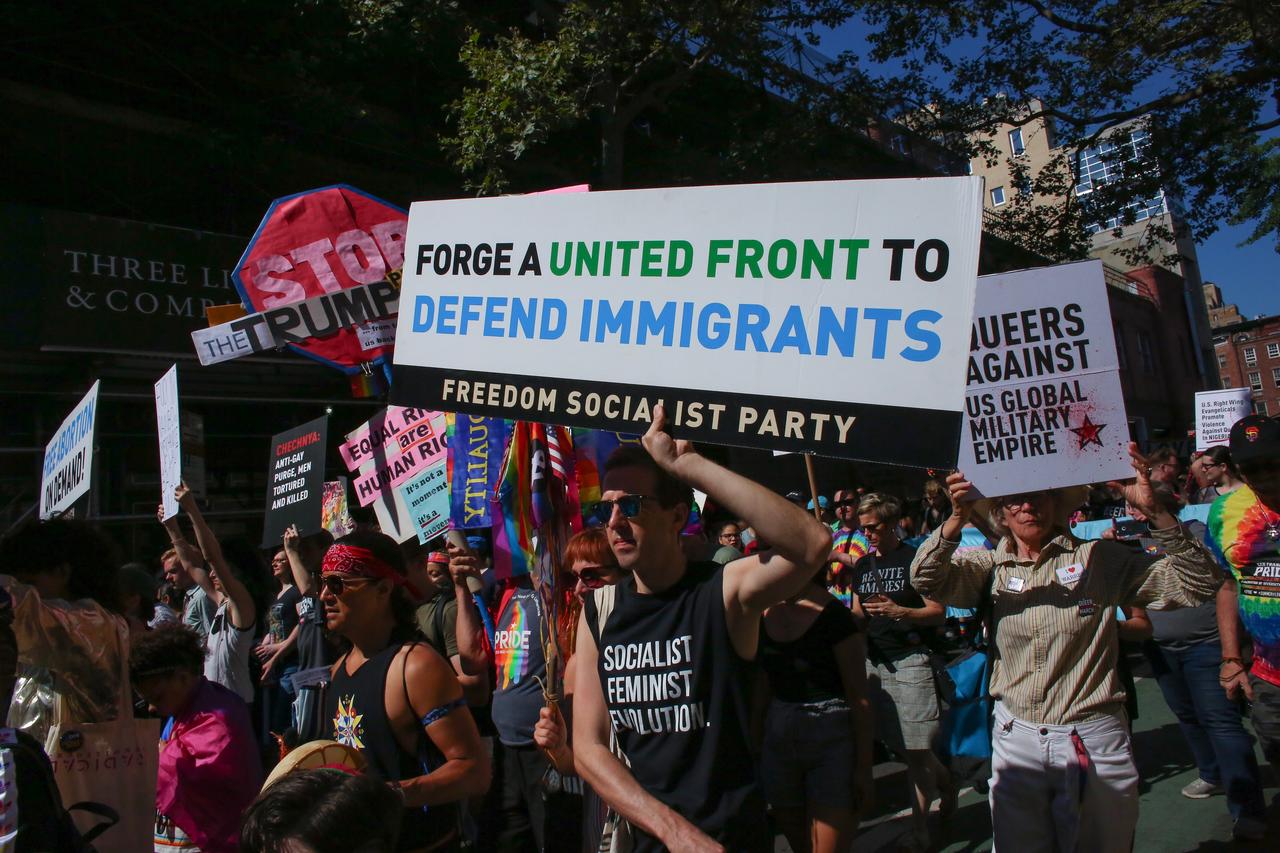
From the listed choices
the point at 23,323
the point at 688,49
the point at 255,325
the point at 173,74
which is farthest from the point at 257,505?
the point at 255,325

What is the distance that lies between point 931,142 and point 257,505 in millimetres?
10578

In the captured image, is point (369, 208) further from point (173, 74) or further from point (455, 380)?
point (173, 74)

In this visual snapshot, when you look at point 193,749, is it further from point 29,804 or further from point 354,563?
point 29,804

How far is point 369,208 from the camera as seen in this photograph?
468cm

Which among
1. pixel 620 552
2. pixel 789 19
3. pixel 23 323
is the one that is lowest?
pixel 620 552

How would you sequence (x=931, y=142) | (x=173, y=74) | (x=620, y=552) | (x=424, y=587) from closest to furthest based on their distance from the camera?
1. (x=620, y=552)
2. (x=424, y=587)
3. (x=173, y=74)
4. (x=931, y=142)

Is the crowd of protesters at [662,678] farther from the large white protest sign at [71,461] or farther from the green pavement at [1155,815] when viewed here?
the large white protest sign at [71,461]

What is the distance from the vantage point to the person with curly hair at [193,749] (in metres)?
3.17

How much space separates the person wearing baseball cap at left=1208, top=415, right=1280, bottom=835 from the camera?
13.0 feet

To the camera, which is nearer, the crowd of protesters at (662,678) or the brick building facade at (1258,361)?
the crowd of protesters at (662,678)

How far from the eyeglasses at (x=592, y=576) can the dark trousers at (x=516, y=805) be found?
2.94ft

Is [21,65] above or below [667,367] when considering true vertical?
above

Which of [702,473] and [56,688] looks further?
[56,688]

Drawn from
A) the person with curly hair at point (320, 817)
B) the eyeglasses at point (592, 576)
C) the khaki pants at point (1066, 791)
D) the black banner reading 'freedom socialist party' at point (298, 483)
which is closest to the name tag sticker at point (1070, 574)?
the khaki pants at point (1066, 791)
